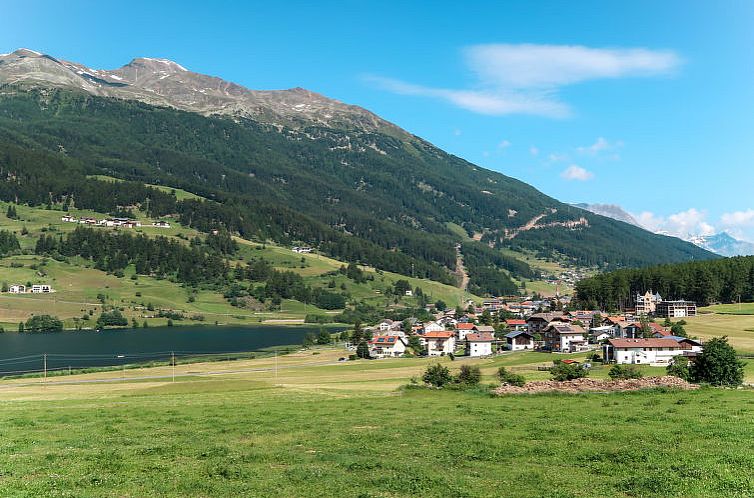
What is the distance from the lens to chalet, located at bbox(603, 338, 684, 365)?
93.9 meters

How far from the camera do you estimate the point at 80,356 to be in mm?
132125

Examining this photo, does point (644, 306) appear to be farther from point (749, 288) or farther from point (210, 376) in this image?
point (210, 376)

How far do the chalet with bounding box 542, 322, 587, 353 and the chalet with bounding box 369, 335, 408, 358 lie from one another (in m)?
34.0

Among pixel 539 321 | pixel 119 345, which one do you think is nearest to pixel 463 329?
pixel 539 321

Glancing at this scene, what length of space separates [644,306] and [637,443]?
534ft

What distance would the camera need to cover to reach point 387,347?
136m

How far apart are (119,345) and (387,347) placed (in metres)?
72.9

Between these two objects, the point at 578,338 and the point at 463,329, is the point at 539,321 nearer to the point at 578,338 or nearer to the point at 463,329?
the point at 463,329

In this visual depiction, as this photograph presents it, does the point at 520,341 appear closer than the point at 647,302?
Yes

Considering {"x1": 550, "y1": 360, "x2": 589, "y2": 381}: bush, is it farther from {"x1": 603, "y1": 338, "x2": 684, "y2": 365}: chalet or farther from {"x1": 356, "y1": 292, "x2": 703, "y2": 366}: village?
{"x1": 356, "y1": 292, "x2": 703, "y2": 366}: village

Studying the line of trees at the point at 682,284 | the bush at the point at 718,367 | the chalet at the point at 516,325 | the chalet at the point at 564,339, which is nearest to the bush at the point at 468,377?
the bush at the point at 718,367

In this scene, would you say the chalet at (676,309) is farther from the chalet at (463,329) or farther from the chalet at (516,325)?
the chalet at (463,329)

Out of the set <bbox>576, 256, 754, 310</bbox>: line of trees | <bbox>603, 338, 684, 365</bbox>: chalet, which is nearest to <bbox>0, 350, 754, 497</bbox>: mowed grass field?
A: <bbox>603, 338, 684, 365</bbox>: chalet

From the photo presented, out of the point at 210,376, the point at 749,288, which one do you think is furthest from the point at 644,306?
the point at 210,376
